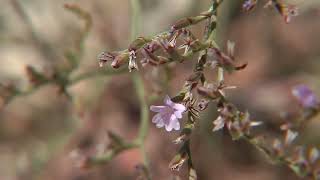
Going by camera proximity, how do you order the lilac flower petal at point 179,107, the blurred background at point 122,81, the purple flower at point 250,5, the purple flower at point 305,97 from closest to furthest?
the lilac flower petal at point 179,107 < the purple flower at point 250,5 < the purple flower at point 305,97 < the blurred background at point 122,81

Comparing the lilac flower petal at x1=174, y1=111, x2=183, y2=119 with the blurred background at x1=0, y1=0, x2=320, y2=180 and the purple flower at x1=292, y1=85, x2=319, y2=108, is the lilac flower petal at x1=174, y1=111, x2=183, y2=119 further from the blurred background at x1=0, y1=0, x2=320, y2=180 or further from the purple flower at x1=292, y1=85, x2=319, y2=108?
the blurred background at x1=0, y1=0, x2=320, y2=180

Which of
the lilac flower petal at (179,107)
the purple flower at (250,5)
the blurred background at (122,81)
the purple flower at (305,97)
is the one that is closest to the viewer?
the lilac flower petal at (179,107)

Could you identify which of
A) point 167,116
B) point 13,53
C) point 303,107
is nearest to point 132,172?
point 13,53

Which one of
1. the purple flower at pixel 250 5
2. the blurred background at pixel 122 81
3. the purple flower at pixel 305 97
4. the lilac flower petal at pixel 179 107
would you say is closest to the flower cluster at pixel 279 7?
the purple flower at pixel 250 5

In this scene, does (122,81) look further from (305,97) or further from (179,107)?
(179,107)

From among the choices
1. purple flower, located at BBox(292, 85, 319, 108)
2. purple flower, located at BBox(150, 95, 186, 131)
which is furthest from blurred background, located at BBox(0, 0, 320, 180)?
purple flower, located at BBox(150, 95, 186, 131)

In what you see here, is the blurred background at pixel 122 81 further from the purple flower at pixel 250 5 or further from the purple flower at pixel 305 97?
the purple flower at pixel 250 5

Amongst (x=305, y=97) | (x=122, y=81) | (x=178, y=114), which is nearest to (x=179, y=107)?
(x=178, y=114)
